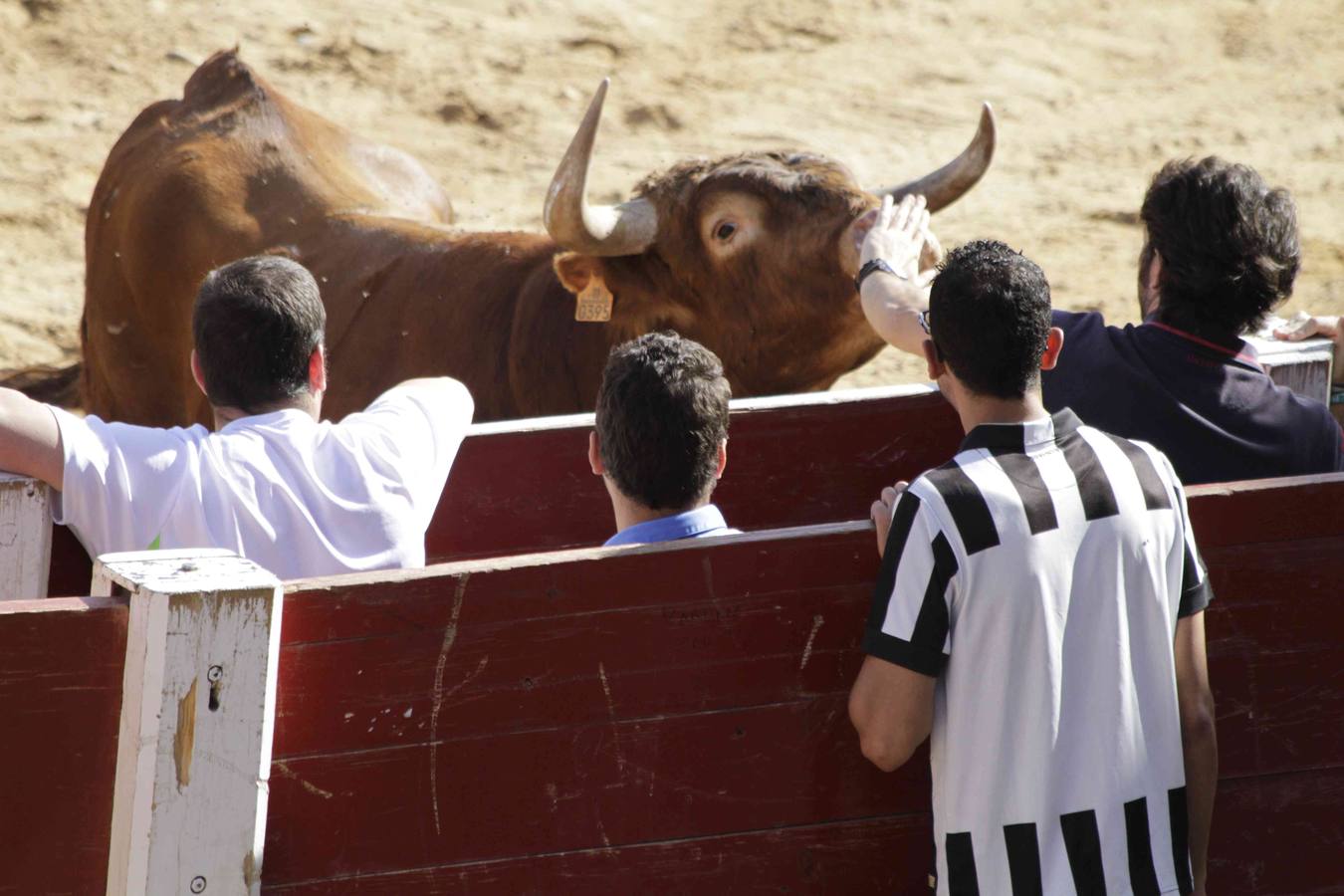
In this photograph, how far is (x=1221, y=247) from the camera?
8.69 ft

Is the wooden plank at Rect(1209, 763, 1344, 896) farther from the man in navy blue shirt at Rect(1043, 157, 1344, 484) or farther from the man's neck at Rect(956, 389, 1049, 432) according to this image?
the man's neck at Rect(956, 389, 1049, 432)

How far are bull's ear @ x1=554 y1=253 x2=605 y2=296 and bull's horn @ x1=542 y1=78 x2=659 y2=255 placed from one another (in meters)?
0.05

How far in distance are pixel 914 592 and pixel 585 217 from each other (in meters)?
2.98

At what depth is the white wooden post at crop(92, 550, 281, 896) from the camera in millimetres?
1927

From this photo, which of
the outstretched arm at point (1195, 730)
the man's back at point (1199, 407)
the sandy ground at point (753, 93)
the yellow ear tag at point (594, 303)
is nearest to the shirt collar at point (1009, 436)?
the outstretched arm at point (1195, 730)

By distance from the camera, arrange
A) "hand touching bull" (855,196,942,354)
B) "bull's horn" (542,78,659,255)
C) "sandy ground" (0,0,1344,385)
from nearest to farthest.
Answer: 1. "hand touching bull" (855,196,942,354)
2. "bull's horn" (542,78,659,255)
3. "sandy ground" (0,0,1344,385)

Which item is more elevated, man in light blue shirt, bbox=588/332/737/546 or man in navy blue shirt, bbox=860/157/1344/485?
man in navy blue shirt, bbox=860/157/1344/485

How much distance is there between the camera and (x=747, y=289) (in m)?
4.94

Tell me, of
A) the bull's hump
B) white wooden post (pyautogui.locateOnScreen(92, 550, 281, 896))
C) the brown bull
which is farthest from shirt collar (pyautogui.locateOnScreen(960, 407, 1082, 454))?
the bull's hump

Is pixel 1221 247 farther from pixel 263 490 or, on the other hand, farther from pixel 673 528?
pixel 263 490

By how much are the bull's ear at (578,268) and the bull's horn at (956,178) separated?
0.98 metres

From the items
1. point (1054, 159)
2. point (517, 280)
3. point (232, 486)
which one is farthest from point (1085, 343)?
point (1054, 159)

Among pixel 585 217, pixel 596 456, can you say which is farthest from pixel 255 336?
pixel 585 217

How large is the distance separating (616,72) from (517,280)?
553 cm
